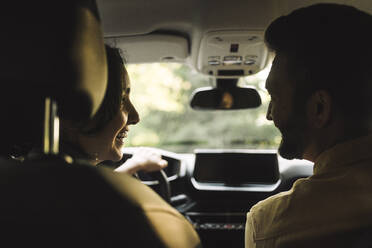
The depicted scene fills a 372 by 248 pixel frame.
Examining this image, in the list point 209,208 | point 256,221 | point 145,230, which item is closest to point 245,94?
point 209,208

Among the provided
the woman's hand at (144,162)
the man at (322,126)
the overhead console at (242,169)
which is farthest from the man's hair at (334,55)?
the overhead console at (242,169)

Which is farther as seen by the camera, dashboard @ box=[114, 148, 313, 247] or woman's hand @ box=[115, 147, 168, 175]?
dashboard @ box=[114, 148, 313, 247]

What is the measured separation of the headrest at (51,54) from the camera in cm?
105

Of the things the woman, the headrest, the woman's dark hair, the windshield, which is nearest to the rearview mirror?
the woman

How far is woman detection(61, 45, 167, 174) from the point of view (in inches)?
83.9

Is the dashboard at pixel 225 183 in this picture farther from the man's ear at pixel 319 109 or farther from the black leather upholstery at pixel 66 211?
the black leather upholstery at pixel 66 211

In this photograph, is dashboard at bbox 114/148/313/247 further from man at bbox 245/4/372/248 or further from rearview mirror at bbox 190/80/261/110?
man at bbox 245/4/372/248

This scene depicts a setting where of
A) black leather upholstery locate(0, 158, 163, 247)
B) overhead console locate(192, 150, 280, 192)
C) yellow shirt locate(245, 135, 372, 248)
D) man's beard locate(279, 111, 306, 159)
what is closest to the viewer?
black leather upholstery locate(0, 158, 163, 247)

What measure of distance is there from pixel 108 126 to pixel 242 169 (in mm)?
2104

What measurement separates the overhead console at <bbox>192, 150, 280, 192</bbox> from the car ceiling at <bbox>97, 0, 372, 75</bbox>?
123 centimetres

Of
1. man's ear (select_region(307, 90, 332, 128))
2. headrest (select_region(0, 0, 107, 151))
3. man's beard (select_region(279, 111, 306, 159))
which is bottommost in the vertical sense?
man's beard (select_region(279, 111, 306, 159))

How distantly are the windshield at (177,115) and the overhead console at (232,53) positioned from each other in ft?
22.9

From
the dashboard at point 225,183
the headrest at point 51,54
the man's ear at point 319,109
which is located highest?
the headrest at point 51,54

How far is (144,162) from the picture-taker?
3.43 meters
